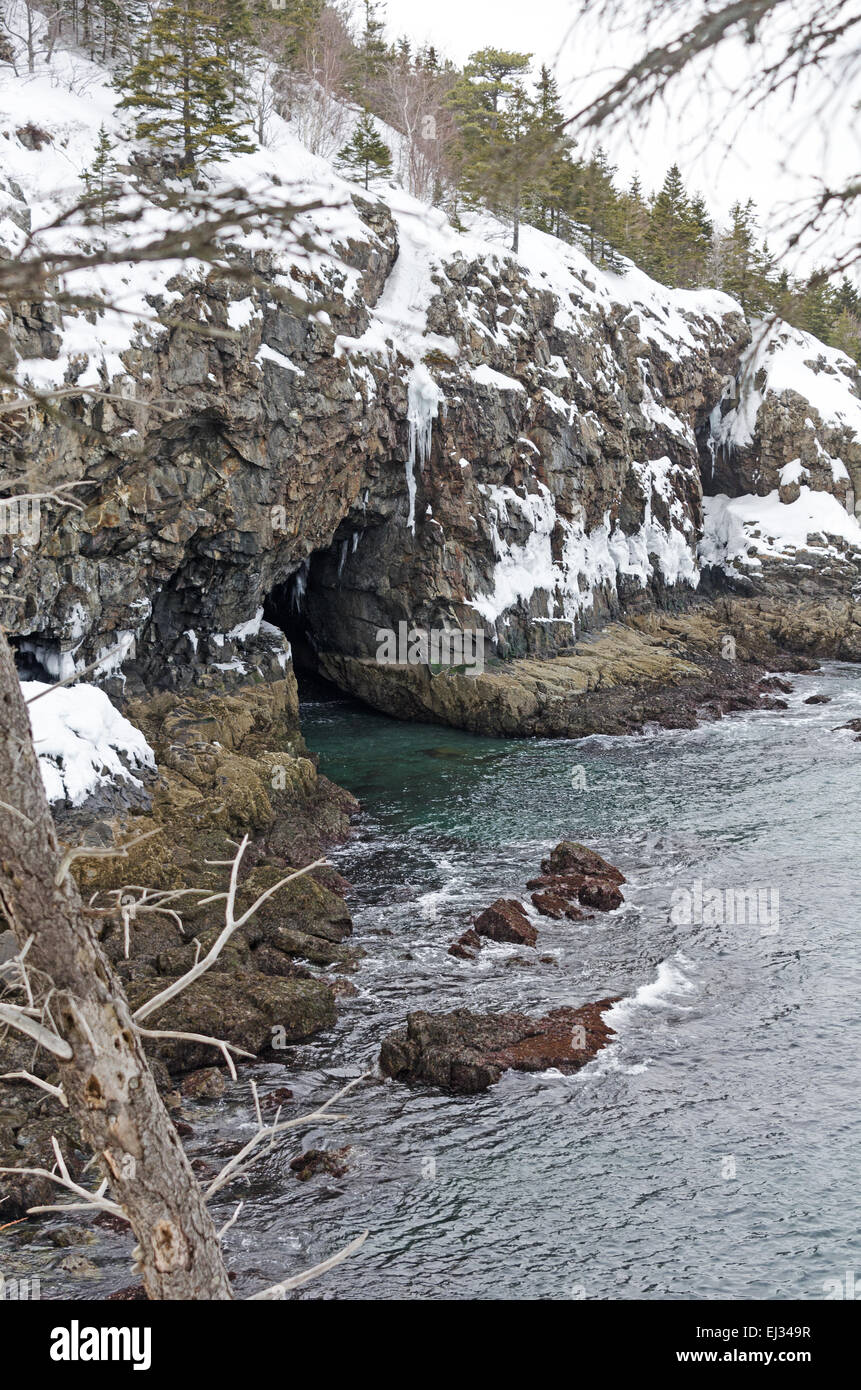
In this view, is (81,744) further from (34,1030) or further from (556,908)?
(34,1030)

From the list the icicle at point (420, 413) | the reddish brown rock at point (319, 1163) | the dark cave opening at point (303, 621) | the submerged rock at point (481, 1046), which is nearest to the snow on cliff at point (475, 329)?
the icicle at point (420, 413)

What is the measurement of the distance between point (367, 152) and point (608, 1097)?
126 ft

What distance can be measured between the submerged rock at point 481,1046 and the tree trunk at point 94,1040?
33.1ft

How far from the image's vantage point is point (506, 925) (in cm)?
1895

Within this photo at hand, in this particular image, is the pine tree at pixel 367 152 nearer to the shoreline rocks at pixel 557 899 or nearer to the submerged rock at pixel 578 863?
the submerged rock at pixel 578 863

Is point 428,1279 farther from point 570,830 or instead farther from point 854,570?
point 854,570

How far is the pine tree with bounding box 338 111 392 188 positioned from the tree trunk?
41762 mm

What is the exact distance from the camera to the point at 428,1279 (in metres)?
10.5

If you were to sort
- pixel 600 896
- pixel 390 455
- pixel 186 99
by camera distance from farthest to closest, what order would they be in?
pixel 390 455
pixel 186 99
pixel 600 896

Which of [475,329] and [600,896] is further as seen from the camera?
[475,329]

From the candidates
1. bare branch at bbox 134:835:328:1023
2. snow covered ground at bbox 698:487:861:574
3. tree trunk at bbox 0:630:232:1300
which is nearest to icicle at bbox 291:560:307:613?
snow covered ground at bbox 698:487:861:574

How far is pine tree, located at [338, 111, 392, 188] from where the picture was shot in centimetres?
3981

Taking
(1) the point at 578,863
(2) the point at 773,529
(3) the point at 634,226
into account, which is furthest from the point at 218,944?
(3) the point at 634,226
